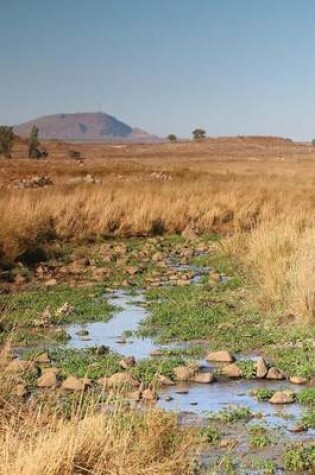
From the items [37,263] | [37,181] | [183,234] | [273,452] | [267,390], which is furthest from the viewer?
[37,181]

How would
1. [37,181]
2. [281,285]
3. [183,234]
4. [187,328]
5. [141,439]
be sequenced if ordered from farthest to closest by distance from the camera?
[37,181] < [183,234] < [281,285] < [187,328] < [141,439]

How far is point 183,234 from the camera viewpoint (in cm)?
2084

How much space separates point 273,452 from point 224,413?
0.86m

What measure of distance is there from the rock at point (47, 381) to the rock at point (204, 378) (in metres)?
1.25

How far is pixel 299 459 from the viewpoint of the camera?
591 cm

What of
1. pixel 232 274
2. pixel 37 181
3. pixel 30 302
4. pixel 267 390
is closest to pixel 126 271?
pixel 232 274

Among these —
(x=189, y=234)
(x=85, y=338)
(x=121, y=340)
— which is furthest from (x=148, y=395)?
(x=189, y=234)

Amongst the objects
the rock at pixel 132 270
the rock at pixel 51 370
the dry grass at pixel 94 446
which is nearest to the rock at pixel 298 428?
the dry grass at pixel 94 446

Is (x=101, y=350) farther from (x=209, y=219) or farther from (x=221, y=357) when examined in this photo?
(x=209, y=219)

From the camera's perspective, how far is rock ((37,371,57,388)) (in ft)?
25.5

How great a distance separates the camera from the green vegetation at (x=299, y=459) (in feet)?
19.2

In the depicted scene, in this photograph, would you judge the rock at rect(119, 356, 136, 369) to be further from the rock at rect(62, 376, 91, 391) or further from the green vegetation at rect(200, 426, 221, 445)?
the green vegetation at rect(200, 426, 221, 445)

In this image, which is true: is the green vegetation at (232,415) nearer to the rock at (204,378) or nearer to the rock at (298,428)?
the rock at (298,428)

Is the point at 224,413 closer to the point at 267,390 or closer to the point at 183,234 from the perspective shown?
the point at 267,390
